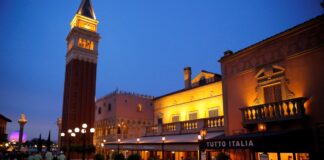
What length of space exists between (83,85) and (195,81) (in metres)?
26.0

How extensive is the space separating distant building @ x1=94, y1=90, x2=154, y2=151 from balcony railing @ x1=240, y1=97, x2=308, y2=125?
2577 cm

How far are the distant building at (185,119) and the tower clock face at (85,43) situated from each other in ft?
86.4

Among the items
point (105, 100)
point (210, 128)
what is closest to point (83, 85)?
point (105, 100)

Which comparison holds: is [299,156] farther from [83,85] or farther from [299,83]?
[83,85]

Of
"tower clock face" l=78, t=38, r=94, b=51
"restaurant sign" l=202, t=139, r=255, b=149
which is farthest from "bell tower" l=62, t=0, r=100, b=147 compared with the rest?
"restaurant sign" l=202, t=139, r=255, b=149

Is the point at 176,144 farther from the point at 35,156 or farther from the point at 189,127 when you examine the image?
the point at 35,156

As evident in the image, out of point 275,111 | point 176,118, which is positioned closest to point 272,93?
point 275,111

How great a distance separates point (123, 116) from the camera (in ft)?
132

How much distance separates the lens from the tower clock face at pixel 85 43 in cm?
5062

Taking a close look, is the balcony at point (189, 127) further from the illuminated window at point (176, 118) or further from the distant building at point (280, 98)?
the distant building at point (280, 98)

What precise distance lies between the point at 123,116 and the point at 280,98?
28698 mm

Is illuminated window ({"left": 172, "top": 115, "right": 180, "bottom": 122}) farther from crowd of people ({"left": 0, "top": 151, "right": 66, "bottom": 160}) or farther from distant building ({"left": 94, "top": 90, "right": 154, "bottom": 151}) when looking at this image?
distant building ({"left": 94, "top": 90, "right": 154, "bottom": 151})

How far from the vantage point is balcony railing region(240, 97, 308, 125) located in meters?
12.9

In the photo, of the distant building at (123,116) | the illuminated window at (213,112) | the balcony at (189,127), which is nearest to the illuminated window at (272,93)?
the balcony at (189,127)
